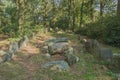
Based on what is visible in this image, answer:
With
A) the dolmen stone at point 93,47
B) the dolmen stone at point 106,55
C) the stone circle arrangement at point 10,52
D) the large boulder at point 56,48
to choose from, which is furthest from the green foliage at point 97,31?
the stone circle arrangement at point 10,52

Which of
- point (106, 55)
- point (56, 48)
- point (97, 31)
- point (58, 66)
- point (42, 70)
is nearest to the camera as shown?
point (42, 70)

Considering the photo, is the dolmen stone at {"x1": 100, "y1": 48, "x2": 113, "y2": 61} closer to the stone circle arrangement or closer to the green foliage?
the stone circle arrangement

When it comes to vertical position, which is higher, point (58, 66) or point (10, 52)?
point (10, 52)

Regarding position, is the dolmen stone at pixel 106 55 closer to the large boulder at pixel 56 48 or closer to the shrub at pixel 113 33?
the large boulder at pixel 56 48

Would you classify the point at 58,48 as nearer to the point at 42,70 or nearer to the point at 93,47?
the point at 93,47

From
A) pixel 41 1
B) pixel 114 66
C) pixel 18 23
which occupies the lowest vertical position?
pixel 114 66

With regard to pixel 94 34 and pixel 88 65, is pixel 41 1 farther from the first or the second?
pixel 88 65

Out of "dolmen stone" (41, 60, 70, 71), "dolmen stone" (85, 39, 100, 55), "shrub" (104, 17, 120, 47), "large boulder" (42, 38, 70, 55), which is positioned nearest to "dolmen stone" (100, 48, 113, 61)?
"dolmen stone" (85, 39, 100, 55)

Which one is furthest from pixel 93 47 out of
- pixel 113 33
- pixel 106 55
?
pixel 113 33

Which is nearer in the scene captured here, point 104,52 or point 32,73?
point 32,73

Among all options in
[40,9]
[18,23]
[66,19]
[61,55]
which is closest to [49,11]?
[40,9]

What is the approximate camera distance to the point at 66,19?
34.7 m

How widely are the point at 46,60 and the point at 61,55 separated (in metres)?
1.04

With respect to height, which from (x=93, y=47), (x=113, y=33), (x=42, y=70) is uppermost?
(x=113, y=33)
